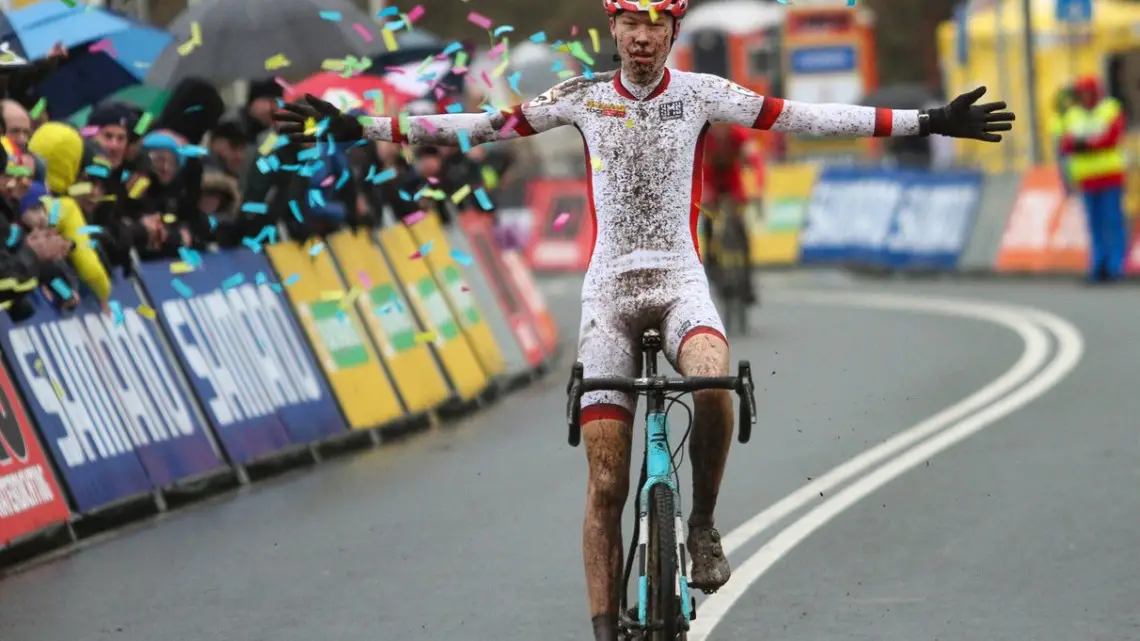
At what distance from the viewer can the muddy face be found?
7.23 m

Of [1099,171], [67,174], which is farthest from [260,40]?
[1099,171]

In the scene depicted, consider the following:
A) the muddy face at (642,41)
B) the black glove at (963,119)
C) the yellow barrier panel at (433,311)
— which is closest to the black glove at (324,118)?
the muddy face at (642,41)

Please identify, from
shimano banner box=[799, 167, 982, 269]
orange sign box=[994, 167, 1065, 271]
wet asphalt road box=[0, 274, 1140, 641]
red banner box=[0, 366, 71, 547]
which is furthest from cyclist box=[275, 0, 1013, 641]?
shimano banner box=[799, 167, 982, 269]

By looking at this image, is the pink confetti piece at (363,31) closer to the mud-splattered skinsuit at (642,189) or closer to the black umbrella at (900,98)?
the mud-splattered skinsuit at (642,189)

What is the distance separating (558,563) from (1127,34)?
2906 cm

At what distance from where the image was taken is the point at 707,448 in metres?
7.29

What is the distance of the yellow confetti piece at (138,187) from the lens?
1341 centimetres

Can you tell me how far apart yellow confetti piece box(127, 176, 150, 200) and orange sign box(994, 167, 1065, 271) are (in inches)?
605

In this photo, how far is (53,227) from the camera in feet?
38.8

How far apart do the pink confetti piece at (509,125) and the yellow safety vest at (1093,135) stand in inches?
730

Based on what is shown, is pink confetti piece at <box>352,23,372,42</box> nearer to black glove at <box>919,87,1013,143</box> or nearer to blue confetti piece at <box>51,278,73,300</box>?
blue confetti piece at <box>51,278,73,300</box>

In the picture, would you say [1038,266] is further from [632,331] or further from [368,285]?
[632,331]

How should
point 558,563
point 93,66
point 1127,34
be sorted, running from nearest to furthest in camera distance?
1. point 558,563
2. point 93,66
3. point 1127,34

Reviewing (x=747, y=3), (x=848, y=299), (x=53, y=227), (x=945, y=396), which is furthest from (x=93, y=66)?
(x=747, y=3)
